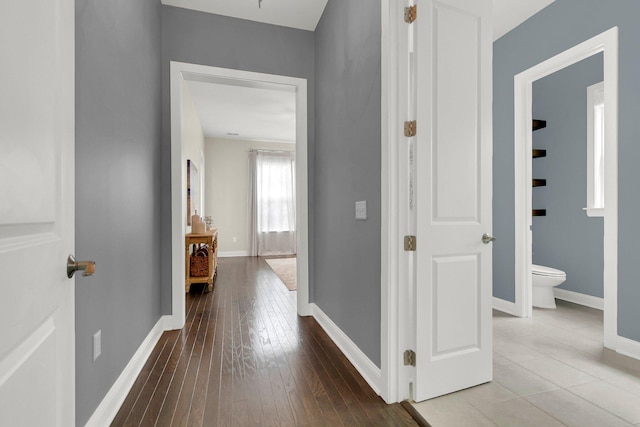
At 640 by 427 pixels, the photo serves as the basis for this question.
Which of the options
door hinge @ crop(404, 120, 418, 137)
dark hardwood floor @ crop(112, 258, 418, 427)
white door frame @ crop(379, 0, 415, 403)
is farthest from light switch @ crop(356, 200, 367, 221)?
dark hardwood floor @ crop(112, 258, 418, 427)

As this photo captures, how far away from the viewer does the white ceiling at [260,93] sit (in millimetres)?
2746

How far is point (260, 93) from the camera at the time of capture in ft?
15.3

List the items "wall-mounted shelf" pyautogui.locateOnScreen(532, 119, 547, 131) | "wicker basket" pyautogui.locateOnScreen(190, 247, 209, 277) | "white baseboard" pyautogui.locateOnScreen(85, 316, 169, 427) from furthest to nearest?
"wicker basket" pyautogui.locateOnScreen(190, 247, 209, 277)
"wall-mounted shelf" pyautogui.locateOnScreen(532, 119, 547, 131)
"white baseboard" pyautogui.locateOnScreen(85, 316, 169, 427)

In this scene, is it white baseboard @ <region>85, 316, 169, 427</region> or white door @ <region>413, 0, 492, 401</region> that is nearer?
white baseboard @ <region>85, 316, 169, 427</region>

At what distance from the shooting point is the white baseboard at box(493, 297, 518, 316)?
3070 millimetres

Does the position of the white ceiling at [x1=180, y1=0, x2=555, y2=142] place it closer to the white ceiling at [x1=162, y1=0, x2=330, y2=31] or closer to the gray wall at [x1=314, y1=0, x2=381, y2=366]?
the white ceiling at [x1=162, y1=0, x2=330, y2=31]

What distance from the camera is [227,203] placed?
24.4 feet

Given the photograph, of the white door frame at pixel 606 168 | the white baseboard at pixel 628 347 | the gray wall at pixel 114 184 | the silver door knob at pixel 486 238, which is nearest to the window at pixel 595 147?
the white door frame at pixel 606 168

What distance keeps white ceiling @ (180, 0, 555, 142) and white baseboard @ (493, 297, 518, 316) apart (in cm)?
272

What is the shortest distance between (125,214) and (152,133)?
872 mm

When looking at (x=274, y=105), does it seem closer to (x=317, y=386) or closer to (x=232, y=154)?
(x=232, y=154)

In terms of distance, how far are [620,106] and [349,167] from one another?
6.45ft

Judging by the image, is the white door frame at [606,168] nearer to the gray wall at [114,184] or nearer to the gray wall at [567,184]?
the gray wall at [567,184]

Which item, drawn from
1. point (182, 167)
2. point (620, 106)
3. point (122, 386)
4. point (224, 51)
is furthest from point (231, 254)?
point (620, 106)
